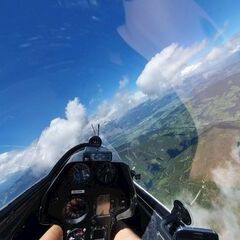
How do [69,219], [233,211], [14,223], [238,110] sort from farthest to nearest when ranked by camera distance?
[238,110] < [233,211] < [69,219] < [14,223]

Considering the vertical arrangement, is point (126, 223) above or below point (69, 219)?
below

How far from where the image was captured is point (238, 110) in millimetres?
114750

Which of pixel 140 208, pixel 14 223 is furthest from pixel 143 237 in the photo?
pixel 14 223

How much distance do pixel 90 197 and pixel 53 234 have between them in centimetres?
53

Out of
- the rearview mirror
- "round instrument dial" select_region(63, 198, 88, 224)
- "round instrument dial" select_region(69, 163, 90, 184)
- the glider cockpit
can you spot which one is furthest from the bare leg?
the rearview mirror

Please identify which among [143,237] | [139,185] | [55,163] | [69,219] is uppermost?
[55,163]

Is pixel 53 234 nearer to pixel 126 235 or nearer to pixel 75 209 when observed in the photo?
pixel 75 209

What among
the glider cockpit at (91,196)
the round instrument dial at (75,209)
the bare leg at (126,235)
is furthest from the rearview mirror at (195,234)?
the round instrument dial at (75,209)

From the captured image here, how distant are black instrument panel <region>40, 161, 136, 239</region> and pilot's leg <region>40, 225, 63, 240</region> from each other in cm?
7

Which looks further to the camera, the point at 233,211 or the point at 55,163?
the point at 233,211

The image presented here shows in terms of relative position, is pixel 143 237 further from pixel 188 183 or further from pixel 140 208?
pixel 188 183

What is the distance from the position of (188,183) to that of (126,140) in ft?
232

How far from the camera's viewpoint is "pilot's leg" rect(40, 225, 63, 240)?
2829 millimetres

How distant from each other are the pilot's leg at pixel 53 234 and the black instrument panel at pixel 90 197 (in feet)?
0.23
